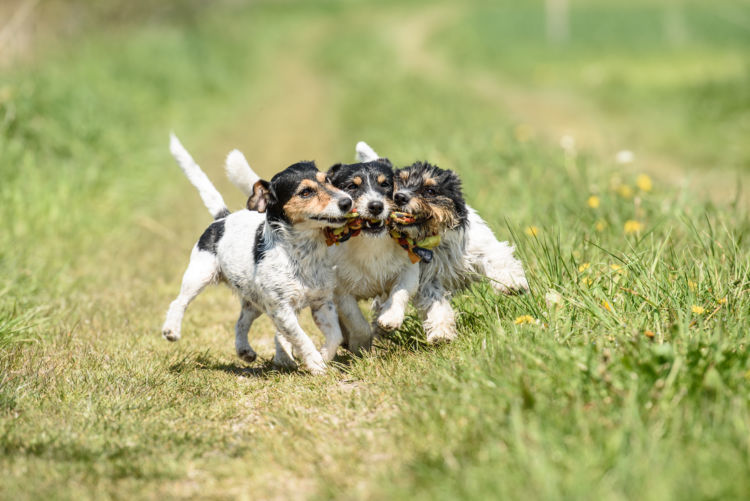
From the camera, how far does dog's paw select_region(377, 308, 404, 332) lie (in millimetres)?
4617

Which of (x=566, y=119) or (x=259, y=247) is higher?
(x=566, y=119)

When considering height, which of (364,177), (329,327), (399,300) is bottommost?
(329,327)

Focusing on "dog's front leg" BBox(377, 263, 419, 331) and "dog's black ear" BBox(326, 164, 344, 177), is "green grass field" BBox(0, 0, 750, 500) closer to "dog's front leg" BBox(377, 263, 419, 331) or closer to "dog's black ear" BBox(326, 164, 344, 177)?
"dog's front leg" BBox(377, 263, 419, 331)

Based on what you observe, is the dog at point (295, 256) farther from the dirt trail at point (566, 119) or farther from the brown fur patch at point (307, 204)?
the dirt trail at point (566, 119)

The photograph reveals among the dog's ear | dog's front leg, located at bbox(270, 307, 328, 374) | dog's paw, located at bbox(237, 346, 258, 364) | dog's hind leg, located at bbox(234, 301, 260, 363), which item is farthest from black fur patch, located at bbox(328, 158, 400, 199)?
dog's paw, located at bbox(237, 346, 258, 364)

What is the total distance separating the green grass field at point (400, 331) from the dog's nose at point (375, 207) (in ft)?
2.67

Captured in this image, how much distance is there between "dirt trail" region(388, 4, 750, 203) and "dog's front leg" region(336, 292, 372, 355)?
3031 mm

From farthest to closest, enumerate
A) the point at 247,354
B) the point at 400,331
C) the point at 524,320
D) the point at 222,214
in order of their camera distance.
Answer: the point at 222,214
the point at 247,354
the point at 400,331
the point at 524,320

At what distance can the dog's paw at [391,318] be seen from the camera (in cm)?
462

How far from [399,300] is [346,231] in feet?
1.65

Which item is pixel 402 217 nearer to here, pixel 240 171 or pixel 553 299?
pixel 553 299

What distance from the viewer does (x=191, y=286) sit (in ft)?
17.4

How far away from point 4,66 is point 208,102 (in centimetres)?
695

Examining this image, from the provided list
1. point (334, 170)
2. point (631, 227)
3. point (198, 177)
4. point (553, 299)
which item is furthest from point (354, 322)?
point (631, 227)
